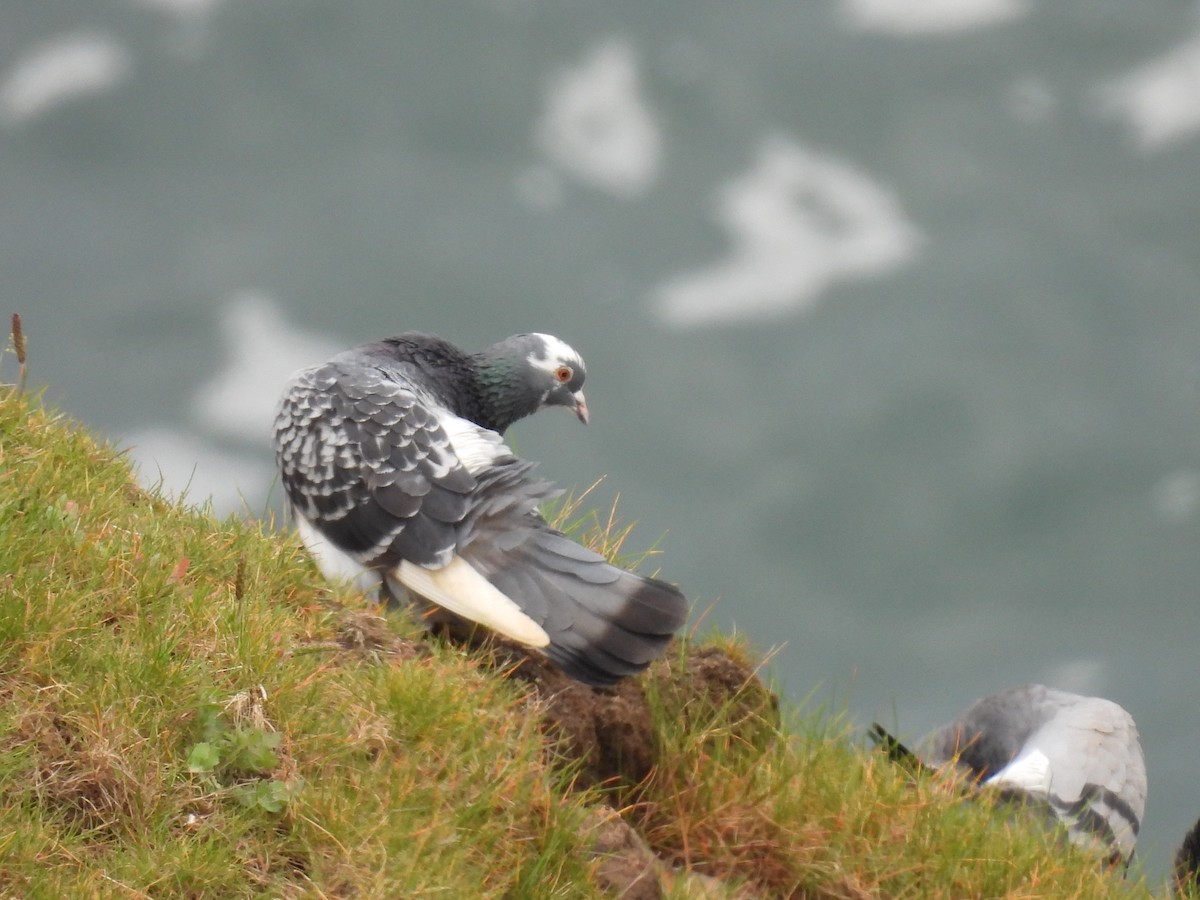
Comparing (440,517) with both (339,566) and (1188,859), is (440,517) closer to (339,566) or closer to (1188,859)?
(339,566)

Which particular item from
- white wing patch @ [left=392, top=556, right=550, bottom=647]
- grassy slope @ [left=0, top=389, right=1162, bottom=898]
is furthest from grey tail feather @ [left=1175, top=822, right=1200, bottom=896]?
white wing patch @ [left=392, top=556, right=550, bottom=647]

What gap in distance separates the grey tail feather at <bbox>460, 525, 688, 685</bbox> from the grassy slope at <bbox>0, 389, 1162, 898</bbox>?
277 millimetres

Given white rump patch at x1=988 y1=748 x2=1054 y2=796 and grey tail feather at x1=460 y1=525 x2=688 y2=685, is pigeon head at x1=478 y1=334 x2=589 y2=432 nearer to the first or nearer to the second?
grey tail feather at x1=460 y1=525 x2=688 y2=685

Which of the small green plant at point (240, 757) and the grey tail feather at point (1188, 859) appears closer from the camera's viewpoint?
the small green plant at point (240, 757)

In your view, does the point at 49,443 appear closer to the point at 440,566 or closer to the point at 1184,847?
the point at 440,566

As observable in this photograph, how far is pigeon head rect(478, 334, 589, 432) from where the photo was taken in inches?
315

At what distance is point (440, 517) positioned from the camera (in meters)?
6.20

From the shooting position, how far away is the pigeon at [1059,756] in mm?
7094

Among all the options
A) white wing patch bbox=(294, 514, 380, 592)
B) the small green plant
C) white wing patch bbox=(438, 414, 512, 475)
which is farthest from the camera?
white wing patch bbox=(438, 414, 512, 475)

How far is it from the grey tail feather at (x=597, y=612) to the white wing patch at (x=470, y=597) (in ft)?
0.22

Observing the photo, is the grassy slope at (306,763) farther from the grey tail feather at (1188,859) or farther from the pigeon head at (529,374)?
the pigeon head at (529,374)

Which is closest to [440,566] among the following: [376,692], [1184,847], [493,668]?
[493,668]

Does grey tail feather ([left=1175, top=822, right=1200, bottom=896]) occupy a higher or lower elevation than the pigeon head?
lower

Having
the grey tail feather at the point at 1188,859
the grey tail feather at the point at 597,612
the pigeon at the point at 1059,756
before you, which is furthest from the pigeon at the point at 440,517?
the grey tail feather at the point at 1188,859
